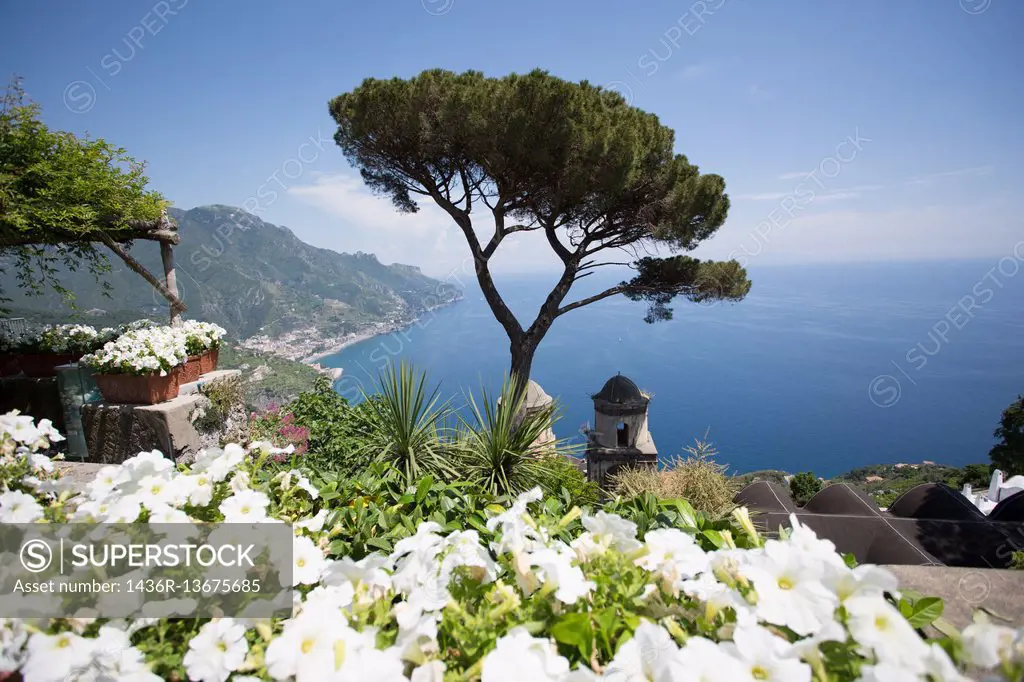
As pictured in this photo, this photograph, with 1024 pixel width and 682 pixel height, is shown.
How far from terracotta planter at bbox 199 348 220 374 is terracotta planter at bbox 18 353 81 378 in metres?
1.26

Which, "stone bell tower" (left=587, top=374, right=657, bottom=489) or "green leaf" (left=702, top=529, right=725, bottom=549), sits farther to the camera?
"stone bell tower" (left=587, top=374, right=657, bottom=489)

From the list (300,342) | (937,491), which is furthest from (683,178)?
(300,342)

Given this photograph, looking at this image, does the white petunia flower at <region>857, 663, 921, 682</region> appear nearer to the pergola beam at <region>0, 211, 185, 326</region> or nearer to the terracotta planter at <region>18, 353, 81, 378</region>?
the pergola beam at <region>0, 211, 185, 326</region>

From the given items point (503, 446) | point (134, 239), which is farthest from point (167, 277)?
point (503, 446)

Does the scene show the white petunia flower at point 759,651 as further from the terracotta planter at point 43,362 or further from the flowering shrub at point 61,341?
the terracotta planter at point 43,362

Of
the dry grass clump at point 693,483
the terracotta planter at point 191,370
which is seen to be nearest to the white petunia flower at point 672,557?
the dry grass clump at point 693,483

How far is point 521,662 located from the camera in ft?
2.10

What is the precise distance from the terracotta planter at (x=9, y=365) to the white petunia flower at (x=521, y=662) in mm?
6308

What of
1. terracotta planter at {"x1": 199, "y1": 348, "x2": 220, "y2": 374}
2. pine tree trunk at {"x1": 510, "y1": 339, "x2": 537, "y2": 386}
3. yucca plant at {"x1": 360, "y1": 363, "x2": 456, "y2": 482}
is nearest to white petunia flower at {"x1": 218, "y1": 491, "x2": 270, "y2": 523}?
yucca plant at {"x1": 360, "y1": 363, "x2": 456, "y2": 482}

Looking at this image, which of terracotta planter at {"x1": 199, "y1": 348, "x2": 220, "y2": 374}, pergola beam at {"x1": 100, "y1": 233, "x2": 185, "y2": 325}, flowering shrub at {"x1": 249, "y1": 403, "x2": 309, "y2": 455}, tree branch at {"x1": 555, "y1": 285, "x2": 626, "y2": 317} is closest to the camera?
flowering shrub at {"x1": 249, "y1": 403, "x2": 309, "y2": 455}

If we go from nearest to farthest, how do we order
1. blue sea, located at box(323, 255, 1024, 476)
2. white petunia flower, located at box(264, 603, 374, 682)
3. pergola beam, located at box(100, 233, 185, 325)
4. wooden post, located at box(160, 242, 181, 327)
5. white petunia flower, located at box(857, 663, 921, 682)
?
white petunia flower, located at box(857, 663, 921, 682), white petunia flower, located at box(264, 603, 374, 682), pergola beam, located at box(100, 233, 185, 325), wooden post, located at box(160, 242, 181, 327), blue sea, located at box(323, 255, 1024, 476)

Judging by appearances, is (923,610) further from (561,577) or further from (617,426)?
(617,426)

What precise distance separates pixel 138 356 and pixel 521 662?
14.5 ft

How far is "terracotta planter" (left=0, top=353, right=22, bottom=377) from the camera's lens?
→ 467 cm
